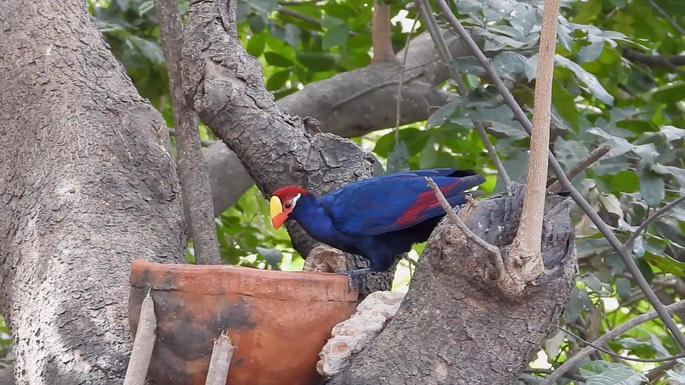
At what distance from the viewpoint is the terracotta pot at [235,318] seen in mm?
1503

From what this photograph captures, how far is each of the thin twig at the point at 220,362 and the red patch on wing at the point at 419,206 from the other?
0.68 meters

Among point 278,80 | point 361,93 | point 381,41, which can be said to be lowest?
point 278,80

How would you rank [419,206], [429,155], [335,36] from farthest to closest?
[335,36] → [429,155] → [419,206]

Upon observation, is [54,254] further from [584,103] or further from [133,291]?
[584,103]

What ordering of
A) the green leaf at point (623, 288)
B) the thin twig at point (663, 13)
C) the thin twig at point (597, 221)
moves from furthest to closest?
the thin twig at point (663, 13) → the green leaf at point (623, 288) → the thin twig at point (597, 221)

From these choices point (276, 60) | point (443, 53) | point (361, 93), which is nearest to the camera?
point (443, 53)

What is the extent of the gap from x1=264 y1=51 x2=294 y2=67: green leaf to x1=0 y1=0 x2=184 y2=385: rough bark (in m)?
1.30

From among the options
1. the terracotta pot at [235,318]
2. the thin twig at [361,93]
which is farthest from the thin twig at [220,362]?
the thin twig at [361,93]

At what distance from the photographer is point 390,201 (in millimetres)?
2072

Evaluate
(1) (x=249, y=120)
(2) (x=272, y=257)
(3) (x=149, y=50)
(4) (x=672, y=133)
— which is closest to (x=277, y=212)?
(1) (x=249, y=120)

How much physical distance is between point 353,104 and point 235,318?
80.7 inches

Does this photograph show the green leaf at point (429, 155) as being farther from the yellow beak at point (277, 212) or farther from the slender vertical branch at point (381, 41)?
the yellow beak at point (277, 212)

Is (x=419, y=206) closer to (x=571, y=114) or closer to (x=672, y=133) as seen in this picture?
(x=571, y=114)

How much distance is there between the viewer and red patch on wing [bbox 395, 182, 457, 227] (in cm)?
203
